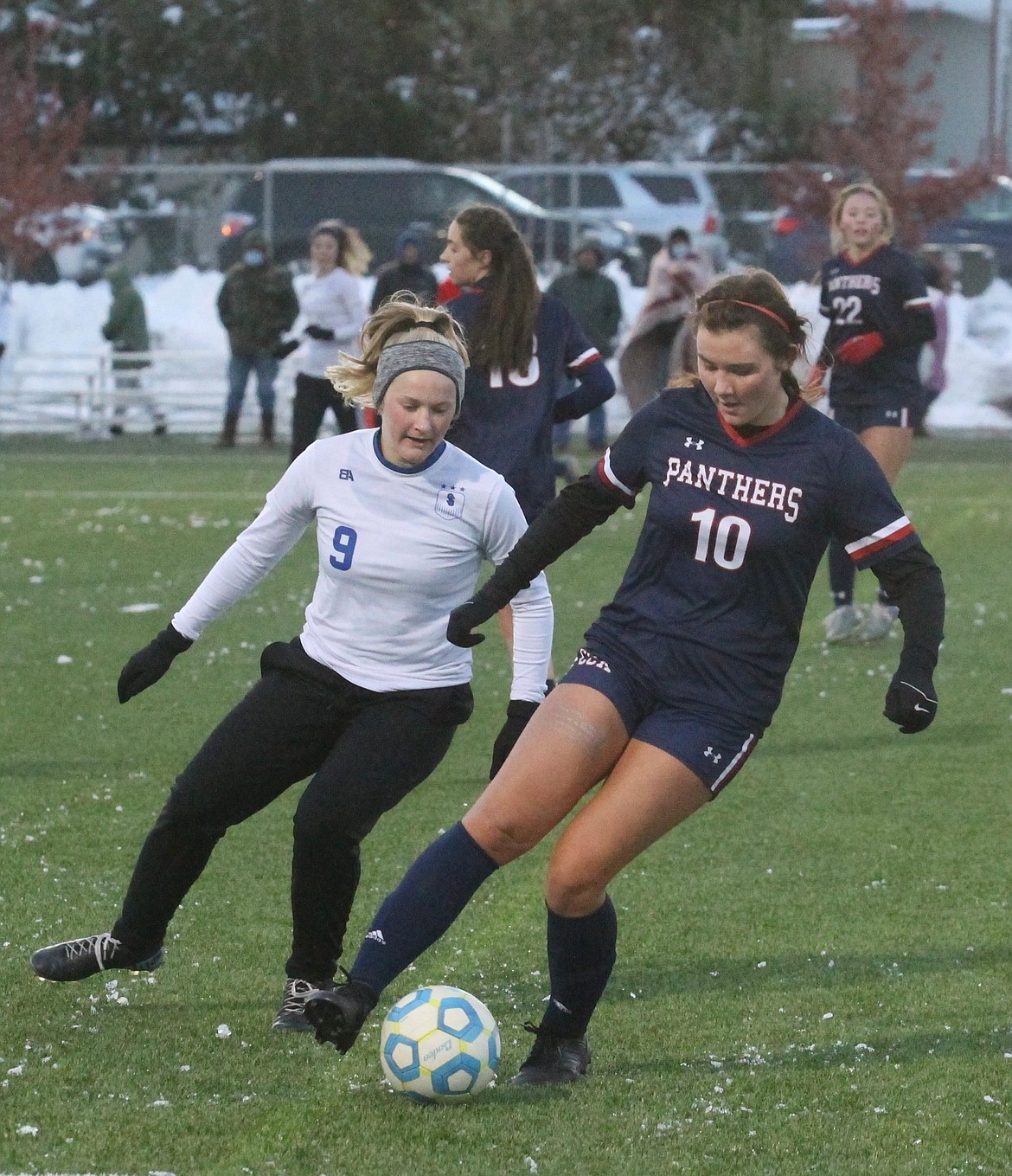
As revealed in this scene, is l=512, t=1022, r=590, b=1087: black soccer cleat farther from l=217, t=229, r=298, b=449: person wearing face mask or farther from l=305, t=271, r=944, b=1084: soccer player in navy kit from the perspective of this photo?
l=217, t=229, r=298, b=449: person wearing face mask

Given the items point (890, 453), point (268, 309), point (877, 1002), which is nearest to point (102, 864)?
point (877, 1002)

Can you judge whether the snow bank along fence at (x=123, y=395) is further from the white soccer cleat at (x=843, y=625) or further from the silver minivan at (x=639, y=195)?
the white soccer cleat at (x=843, y=625)

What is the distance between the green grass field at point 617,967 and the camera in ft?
13.7

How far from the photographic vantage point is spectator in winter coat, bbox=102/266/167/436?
2342cm

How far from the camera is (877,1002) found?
5.09 m

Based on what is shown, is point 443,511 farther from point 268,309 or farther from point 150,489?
point 268,309

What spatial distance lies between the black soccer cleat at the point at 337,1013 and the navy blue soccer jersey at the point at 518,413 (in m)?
3.35

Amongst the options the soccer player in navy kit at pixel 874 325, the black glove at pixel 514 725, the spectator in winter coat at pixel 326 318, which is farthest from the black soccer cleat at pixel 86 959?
the spectator in winter coat at pixel 326 318

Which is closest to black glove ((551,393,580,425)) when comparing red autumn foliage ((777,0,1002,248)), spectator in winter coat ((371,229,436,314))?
spectator in winter coat ((371,229,436,314))

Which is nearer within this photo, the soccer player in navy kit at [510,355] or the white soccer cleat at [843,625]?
the soccer player in navy kit at [510,355]

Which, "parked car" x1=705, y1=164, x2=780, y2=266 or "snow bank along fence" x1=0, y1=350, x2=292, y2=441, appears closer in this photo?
"snow bank along fence" x1=0, y1=350, x2=292, y2=441

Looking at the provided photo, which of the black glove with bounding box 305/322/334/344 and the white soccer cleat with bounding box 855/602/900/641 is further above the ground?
the black glove with bounding box 305/322/334/344

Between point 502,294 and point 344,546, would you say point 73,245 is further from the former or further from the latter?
point 344,546

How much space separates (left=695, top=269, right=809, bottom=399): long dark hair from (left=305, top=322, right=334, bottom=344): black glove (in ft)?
35.4
